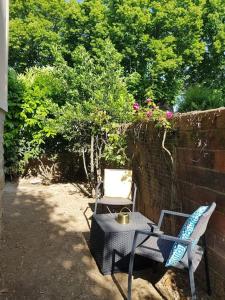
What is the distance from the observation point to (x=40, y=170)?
9.16 metres

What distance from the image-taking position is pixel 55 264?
3697 millimetres

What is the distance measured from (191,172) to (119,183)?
6.64ft

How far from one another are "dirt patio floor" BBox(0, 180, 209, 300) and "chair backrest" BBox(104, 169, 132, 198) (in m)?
0.71

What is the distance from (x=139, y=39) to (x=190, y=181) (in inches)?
574

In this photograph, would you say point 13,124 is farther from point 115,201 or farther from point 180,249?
point 180,249

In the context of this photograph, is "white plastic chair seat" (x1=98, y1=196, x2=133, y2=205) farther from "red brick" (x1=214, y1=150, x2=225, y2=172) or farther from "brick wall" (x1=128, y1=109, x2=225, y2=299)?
"red brick" (x1=214, y1=150, x2=225, y2=172)

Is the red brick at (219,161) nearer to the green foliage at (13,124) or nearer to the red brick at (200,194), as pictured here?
the red brick at (200,194)

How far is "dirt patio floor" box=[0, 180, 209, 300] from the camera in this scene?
3102 mm

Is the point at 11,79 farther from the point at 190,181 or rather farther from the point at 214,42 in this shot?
the point at 214,42

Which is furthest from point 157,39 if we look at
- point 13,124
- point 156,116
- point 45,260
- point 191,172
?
point 45,260

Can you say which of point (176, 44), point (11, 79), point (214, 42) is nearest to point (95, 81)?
point (11, 79)

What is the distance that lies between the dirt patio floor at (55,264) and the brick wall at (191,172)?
2.33 feet

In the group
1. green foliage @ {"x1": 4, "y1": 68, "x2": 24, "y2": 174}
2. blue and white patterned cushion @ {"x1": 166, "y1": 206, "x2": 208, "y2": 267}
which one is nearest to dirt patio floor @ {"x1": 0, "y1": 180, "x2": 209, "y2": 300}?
blue and white patterned cushion @ {"x1": 166, "y1": 206, "x2": 208, "y2": 267}

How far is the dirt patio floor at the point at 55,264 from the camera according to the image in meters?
3.10
